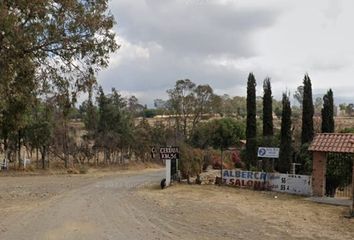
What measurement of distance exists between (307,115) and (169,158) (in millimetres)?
11124

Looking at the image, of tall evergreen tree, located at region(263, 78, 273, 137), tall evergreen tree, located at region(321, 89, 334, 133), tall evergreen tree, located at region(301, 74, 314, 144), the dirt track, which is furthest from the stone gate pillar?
tall evergreen tree, located at region(263, 78, 273, 137)

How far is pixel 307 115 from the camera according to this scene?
35031 mm

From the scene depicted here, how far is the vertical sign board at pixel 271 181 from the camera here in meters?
25.1

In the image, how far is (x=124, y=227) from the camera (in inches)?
625

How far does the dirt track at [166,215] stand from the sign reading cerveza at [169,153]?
2502 mm

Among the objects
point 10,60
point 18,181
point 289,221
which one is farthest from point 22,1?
point 18,181

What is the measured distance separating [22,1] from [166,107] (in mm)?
61032

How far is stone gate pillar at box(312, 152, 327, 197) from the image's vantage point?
24.0 metres

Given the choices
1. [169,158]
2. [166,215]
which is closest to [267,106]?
[169,158]

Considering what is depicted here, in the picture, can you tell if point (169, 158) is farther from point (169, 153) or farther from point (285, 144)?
point (285, 144)

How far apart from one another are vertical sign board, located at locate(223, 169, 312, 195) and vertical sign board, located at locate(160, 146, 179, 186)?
3.38 m

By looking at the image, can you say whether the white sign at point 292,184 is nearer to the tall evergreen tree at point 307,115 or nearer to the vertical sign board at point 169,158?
the vertical sign board at point 169,158

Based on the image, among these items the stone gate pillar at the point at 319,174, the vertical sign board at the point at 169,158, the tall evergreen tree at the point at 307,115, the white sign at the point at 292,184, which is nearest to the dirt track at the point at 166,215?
the white sign at the point at 292,184

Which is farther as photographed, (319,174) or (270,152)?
(270,152)
